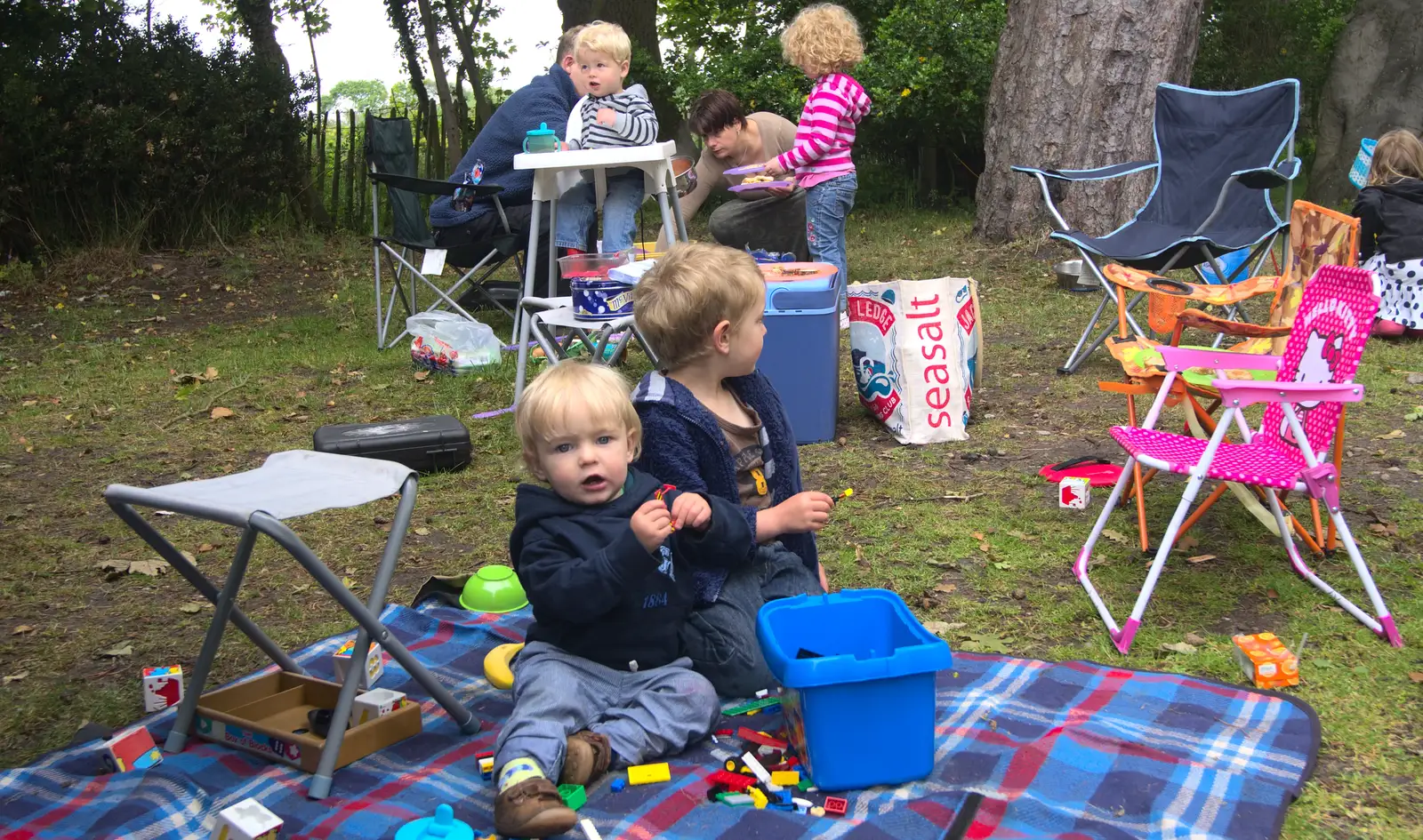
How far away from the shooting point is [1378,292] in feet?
9.70

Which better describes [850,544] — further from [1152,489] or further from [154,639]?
[154,639]

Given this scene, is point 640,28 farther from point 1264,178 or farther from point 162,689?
point 162,689

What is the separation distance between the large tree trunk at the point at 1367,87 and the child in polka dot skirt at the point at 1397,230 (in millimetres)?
4744

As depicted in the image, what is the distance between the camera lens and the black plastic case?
13.9ft

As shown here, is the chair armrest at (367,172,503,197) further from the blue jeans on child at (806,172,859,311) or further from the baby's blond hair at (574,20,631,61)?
the blue jeans on child at (806,172,859,311)

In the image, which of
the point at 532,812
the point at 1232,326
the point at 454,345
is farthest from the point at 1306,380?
the point at 454,345

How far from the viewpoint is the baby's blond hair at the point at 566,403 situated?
229 centimetres

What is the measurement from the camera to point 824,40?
6.13 meters

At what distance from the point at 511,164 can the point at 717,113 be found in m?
1.16

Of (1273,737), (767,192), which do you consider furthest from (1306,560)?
(767,192)

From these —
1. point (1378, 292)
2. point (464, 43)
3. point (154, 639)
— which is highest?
point (464, 43)

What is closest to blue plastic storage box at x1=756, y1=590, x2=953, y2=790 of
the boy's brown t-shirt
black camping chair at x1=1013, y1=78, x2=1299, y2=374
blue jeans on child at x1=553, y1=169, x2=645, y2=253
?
the boy's brown t-shirt

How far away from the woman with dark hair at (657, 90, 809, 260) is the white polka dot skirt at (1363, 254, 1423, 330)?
3.03m

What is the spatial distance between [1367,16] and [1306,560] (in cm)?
926
